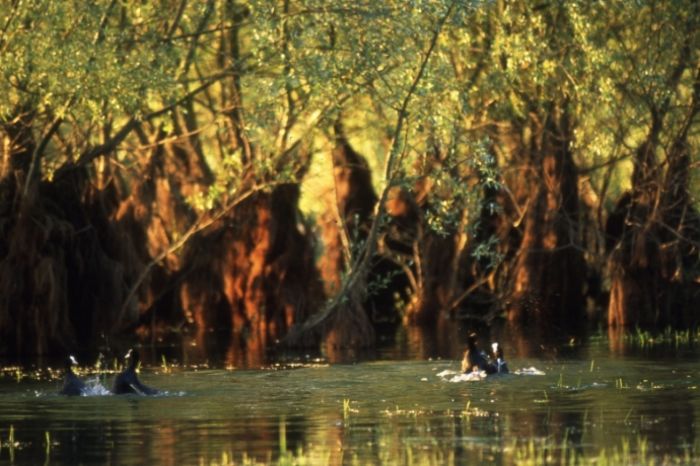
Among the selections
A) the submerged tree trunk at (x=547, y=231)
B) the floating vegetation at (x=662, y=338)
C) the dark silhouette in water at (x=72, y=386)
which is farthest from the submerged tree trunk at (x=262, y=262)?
the dark silhouette in water at (x=72, y=386)

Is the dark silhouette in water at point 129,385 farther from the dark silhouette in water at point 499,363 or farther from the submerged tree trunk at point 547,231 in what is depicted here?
the submerged tree trunk at point 547,231

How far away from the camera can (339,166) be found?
58.4 meters

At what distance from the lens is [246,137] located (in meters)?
51.2

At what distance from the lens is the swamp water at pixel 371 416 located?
2211 cm

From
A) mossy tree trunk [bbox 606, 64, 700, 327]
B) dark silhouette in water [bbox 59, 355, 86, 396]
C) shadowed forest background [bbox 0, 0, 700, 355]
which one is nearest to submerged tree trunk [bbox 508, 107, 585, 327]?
shadowed forest background [bbox 0, 0, 700, 355]

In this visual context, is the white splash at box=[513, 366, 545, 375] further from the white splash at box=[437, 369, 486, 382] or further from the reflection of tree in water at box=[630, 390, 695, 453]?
the reflection of tree in water at box=[630, 390, 695, 453]

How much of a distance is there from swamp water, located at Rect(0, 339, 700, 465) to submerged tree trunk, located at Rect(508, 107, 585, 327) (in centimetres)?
1739

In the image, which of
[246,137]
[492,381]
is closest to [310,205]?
[246,137]

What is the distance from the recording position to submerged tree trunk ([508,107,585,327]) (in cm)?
5578

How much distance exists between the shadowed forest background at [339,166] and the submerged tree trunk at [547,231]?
0.25 feet

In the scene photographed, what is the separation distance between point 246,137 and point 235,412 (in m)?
23.6

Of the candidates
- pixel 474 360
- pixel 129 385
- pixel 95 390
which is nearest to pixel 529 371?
pixel 474 360

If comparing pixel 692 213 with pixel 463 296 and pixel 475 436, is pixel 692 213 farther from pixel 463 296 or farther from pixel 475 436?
pixel 475 436

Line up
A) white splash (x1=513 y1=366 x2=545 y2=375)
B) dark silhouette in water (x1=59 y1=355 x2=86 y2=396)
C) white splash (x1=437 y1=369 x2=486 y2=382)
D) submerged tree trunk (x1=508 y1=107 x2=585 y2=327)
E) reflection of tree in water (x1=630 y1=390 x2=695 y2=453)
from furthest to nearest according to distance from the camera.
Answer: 1. submerged tree trunk (x1=508 y1=107 x2=585 y2=327)
2. white splash (x1=513 y1=366 x2=545 y2=375)
3. white splash (x1=437 y1=369 x2=486 y2=382)
4. dark silhouette in water (x1=59 y1=355 x2=86 y2=396)
5. reflection of tree in water (x1=630 y1=390 x2=695 y2=453)
